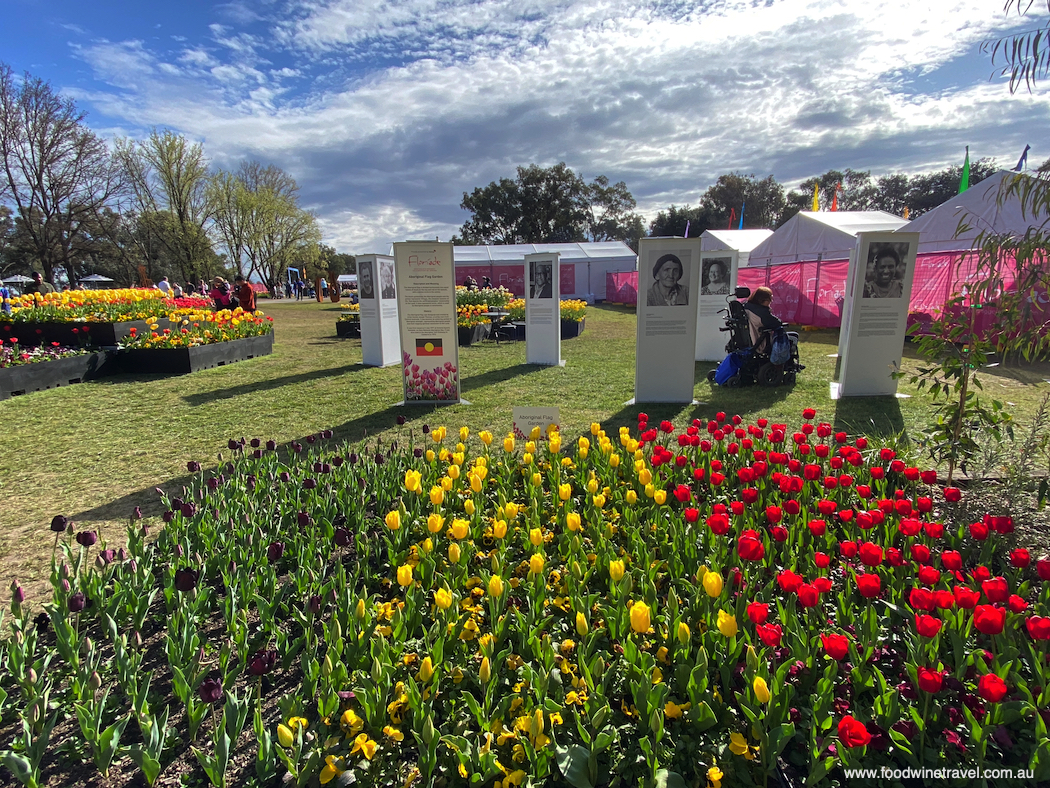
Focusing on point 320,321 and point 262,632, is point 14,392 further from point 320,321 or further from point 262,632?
point 320,321

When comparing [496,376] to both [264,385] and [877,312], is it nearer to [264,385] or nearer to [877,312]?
[264,385]

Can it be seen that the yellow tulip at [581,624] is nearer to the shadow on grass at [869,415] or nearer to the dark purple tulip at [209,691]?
the dark purple tulip at [209,691]

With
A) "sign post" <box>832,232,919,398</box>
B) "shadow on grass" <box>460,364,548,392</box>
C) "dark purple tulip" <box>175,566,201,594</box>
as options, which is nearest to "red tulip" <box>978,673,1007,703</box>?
"dark purple tulip" <box>175,566,201,594</box>

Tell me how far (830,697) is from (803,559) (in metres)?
1.23

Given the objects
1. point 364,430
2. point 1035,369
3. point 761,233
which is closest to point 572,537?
point 364,430

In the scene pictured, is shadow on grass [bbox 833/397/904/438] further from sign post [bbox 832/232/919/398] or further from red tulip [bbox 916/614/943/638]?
red tulip [bbox 916/614/943/638]

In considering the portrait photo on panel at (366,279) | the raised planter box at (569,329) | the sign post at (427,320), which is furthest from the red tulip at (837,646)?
the raised planter box at (569,329)

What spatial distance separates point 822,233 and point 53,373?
2151 centimetres

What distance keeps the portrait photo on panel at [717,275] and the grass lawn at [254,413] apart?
1701mm

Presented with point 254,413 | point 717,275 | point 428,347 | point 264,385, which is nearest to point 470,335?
point 264,385

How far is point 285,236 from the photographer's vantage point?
52719 mm

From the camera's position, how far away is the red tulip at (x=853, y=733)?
1396 millimetres

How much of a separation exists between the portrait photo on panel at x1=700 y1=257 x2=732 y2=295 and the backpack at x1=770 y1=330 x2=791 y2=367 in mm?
3114

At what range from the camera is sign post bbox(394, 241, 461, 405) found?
25.9 ft
